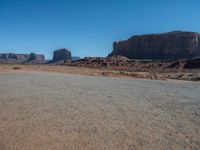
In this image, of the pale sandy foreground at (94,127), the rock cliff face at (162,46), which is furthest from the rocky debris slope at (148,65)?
the pale sandy foreground at (94,127)

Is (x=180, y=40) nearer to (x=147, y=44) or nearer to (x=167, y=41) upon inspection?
(x=167, y=41)

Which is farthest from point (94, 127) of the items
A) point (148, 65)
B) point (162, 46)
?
point (162, 46)

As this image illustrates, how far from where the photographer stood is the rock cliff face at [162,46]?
441 ft

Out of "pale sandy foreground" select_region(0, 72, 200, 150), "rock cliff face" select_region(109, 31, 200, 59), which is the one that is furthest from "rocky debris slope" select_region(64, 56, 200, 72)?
"pale sandy foreground" select_region(0, 72, 200, 150)

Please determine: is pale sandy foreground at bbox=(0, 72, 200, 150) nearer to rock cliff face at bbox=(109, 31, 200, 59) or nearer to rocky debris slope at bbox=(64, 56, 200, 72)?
rocky debris slope at bbox=(64, 56, 200, 72)

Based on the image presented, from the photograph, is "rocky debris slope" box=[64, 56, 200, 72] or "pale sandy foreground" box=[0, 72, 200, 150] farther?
"rocky debris slope" box=[64, 56, 200, 72]

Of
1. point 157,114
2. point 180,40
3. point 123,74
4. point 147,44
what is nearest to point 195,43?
point 180,40

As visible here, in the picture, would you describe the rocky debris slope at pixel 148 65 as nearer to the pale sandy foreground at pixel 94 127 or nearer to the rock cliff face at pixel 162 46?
the rock cliff face at pixel 162 46

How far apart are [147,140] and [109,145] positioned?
98 centimetres

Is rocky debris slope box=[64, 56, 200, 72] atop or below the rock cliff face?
below

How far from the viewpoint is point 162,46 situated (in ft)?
465

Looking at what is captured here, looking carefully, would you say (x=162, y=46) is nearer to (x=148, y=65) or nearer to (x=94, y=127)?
(x=148, y=65)

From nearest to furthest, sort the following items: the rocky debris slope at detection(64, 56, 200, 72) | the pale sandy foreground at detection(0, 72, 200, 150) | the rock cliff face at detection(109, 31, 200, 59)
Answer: the pale sandy foreground at detection(0, 72, 200, 150)
the rocky debris slope at detection(64, 56, 200, 72)
the rock cliff face at detection(109, 31, 200, 59)

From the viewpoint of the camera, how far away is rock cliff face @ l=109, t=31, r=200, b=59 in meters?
134
